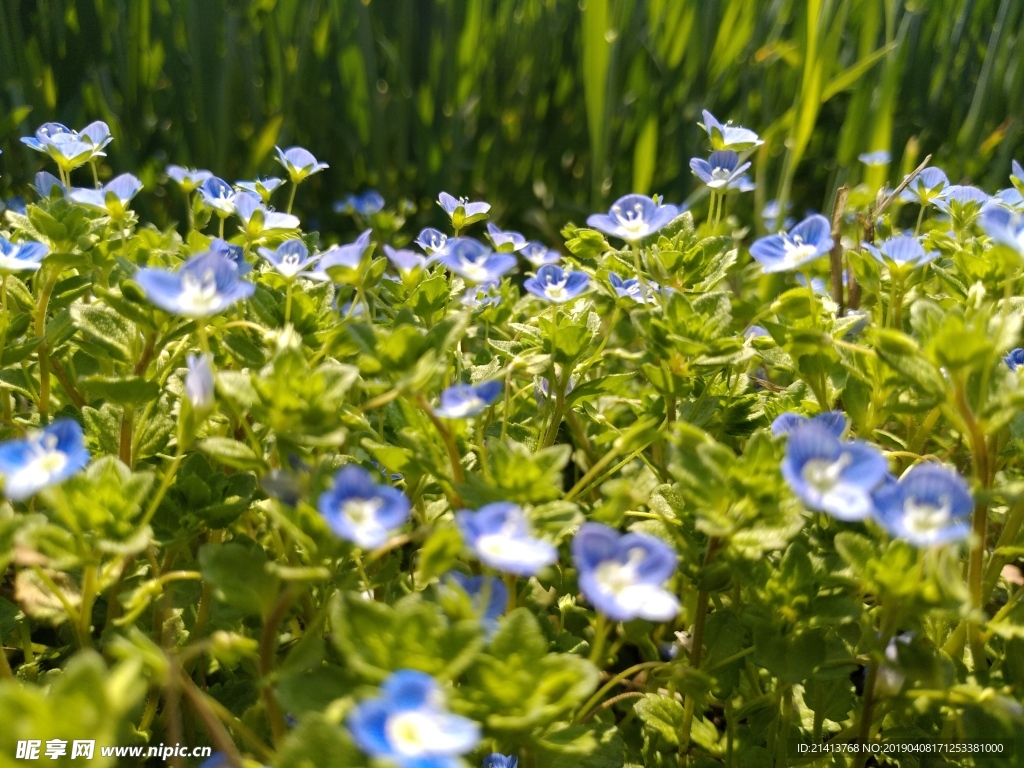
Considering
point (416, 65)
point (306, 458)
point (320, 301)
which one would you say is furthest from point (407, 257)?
point (416, 65)

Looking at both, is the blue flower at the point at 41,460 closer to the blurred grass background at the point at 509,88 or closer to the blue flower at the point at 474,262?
the blue flower at the point at 474,262

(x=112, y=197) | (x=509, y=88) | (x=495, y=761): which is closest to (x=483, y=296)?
(x=112, y=197)

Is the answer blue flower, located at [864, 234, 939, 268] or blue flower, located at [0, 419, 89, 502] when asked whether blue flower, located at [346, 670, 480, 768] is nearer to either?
blue flower, located at [0, 419, 89, 502]

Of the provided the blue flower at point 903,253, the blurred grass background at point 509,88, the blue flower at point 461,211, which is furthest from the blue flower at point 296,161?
the blurred grass background at point 509,88

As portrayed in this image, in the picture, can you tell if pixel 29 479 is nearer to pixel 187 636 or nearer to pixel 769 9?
pixel 187 636

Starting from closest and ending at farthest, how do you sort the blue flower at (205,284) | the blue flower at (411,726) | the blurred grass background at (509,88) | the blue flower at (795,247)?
the blue flower at (411,726) < the blue flower at (205,284) < the blue flower at (795,247) < the blurred grass background at (509,88)

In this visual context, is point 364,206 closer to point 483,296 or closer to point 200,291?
point 483,296

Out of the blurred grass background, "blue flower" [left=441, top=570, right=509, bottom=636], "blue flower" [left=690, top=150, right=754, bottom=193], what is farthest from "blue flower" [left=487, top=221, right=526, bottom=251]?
the blurred grass background
